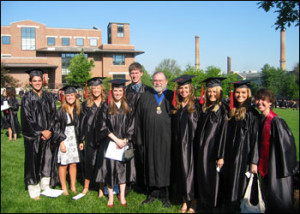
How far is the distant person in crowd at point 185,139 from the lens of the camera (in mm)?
4336

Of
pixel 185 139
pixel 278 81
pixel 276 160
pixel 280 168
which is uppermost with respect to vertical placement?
pixel 278 81

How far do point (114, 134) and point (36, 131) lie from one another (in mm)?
1321

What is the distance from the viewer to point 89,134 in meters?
4.99

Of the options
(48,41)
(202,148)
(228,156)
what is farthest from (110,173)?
(48,41)

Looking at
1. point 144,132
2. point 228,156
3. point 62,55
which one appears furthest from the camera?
point 62,55

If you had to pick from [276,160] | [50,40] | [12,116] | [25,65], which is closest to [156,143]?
[276,160]

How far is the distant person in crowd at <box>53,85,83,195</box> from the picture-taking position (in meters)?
4.98

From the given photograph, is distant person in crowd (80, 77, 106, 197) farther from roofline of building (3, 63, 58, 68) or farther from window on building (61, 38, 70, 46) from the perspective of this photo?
window on building (61, 38, 70, 46)

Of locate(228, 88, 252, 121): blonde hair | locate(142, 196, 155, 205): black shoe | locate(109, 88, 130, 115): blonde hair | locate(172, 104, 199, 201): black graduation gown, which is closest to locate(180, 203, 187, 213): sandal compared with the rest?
locate(172, 104, 199, 201): black graduation gown

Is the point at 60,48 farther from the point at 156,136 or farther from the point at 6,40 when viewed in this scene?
the point at 156,136

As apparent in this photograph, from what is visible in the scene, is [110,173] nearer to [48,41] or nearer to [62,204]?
[62,204]

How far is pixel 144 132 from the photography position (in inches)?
188

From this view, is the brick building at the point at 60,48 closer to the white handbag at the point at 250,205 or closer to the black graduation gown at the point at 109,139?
the black graduation gown at the point at 109,139

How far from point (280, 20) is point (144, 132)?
3841mm
